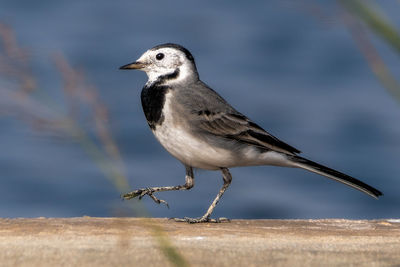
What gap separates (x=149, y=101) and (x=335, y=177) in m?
2.05

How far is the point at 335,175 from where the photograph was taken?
7.09 metres

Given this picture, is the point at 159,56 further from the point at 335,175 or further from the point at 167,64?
the point at 335,175

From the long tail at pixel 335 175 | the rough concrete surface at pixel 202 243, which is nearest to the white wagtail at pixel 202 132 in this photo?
the long tail at pixel 335 175

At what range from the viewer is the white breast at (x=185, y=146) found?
721 centimetres

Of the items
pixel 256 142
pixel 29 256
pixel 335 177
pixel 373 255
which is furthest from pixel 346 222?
pixel 29 256

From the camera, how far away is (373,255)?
5.01m

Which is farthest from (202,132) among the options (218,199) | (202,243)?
(202,243)

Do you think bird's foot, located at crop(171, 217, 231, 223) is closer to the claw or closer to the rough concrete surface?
the claw

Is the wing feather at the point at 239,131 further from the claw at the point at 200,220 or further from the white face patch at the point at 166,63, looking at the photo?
the claw at the point at 200,220

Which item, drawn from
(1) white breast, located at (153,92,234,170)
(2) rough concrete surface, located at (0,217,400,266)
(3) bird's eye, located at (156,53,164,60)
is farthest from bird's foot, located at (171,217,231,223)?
(3) bird's eye, located at (156,53,164,60)

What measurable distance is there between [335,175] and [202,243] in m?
2.13

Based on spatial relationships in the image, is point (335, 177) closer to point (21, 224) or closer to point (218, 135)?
point (218, 135)

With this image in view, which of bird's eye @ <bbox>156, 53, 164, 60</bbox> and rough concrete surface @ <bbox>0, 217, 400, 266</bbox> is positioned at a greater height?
bird's eye @ <bbox>156, 53, 164, 60</bbox>

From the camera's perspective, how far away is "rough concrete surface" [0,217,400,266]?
473cm
